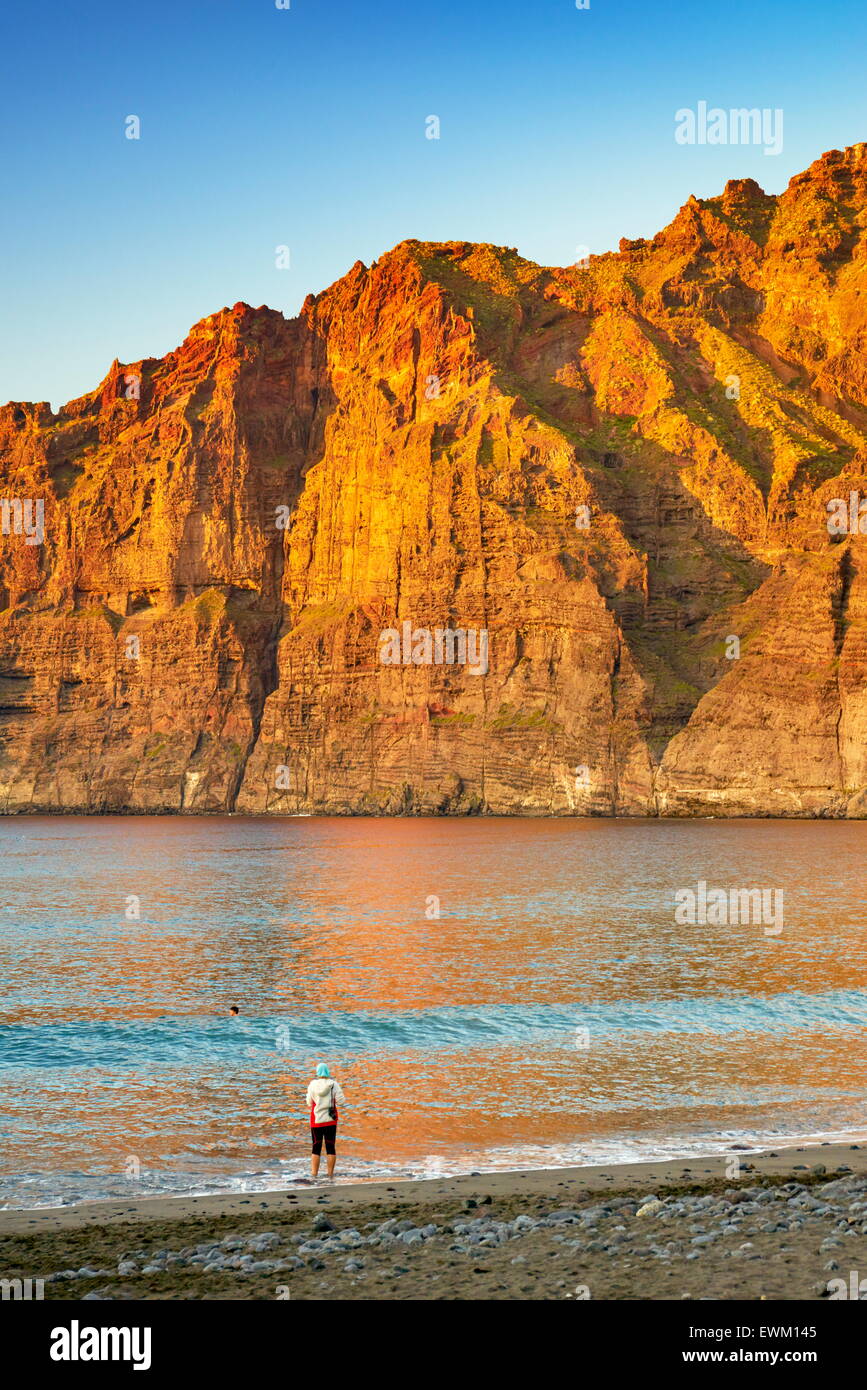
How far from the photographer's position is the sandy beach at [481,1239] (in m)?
13.7

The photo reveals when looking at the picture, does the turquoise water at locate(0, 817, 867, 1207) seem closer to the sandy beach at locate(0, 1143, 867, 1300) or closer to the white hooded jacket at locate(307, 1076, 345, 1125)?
the white hooded jacket at locate(307, 1076, 345, 1125)

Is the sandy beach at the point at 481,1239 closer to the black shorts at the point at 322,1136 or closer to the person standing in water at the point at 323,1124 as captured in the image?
the person standing in water at the point at 323,1124

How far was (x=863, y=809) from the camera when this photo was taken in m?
189

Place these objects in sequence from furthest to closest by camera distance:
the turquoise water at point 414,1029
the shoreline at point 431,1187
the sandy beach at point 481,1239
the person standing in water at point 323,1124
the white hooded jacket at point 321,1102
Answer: the turquoise water at point 414,1029 < the white hooded jacket at point 321,1102 < the person standing in water at point 323,1124 < the shoreline at point 431,1187 < the sandy beach at point 481,1239

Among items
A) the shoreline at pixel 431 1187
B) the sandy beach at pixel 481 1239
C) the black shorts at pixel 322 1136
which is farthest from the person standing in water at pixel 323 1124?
the sandy beach at pixel 481 1239

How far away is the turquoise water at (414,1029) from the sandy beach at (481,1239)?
2.13m

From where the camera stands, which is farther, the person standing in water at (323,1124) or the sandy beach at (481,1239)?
the person standing in water at (323,1124)

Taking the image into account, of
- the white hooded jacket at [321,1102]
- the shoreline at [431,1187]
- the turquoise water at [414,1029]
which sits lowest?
the turquoise water at [414,1029]
